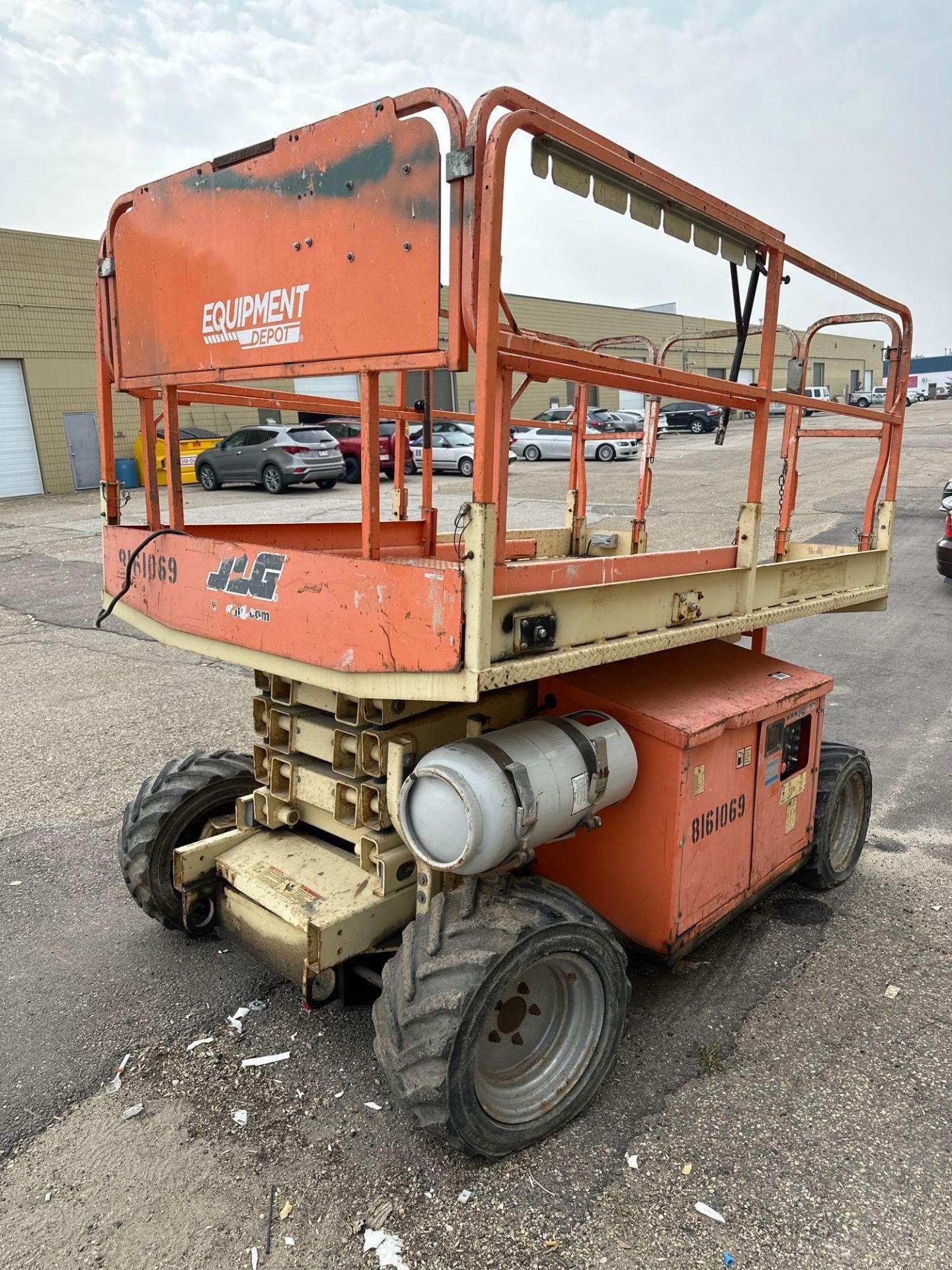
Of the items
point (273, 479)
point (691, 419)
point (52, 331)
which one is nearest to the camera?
point (273, 479)

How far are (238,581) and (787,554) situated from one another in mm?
2949

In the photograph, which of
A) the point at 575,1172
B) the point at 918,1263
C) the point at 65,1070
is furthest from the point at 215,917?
the point at 918,1263

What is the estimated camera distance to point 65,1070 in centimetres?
321

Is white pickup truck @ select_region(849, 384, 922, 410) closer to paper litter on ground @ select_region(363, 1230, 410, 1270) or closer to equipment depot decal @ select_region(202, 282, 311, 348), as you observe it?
equipment depot decal @ select_region(202, 282, 311, 348)

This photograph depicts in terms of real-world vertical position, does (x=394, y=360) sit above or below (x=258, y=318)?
below

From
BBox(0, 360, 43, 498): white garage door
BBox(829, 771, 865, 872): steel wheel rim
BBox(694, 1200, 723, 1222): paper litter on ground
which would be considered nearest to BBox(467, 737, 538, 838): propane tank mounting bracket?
BBox(694, 1200, 723, 1222): paper litter on ground

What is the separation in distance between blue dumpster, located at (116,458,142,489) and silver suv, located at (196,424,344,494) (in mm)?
2388

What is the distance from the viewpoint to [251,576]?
2957 millimetres

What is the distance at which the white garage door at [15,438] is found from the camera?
75.8ft

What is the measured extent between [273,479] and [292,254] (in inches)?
Result: 744

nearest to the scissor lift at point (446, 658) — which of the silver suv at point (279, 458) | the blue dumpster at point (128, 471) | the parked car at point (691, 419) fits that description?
the silver suv at point (279, 458)

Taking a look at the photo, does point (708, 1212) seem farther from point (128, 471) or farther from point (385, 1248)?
point (128, 471)

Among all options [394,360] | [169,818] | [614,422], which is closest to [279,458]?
[614,422]

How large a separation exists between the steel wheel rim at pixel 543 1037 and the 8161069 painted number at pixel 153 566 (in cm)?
187
